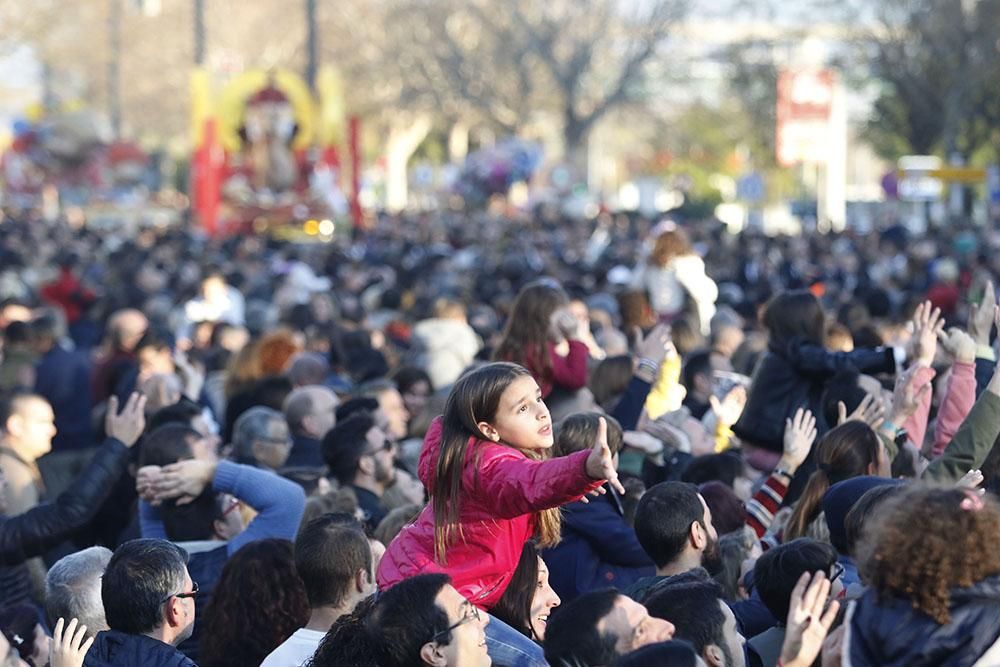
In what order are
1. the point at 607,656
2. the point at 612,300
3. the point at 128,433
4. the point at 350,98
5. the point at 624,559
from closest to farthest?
the point at 607,656
the point at 624,559
the point at 128,433
the point at 612,300
the point at 350,98

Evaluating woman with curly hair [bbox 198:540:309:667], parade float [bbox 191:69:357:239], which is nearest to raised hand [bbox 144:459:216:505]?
woman with curly hair [bbox 198:540:309:667]

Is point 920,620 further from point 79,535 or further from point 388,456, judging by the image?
point 79,535

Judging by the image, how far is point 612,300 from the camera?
46.7 feet

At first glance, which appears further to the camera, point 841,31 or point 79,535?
point 841,31

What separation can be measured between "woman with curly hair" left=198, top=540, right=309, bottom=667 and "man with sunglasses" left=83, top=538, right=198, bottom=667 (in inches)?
18.0

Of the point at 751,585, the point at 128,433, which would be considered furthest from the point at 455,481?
the point at 128,433

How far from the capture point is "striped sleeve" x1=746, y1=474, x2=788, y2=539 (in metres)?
6.34

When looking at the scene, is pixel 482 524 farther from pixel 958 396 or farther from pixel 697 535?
pixel 958 396

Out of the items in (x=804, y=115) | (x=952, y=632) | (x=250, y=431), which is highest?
(x=804, y=115)

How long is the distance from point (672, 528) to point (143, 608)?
1530mm

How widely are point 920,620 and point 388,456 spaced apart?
364 centimetres

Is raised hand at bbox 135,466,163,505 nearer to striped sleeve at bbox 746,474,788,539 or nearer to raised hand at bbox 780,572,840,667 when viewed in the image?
striped sleeve at bbox 746,474,788,539

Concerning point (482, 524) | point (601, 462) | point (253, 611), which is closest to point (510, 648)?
point (482, 524)

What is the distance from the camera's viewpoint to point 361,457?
7.07m
